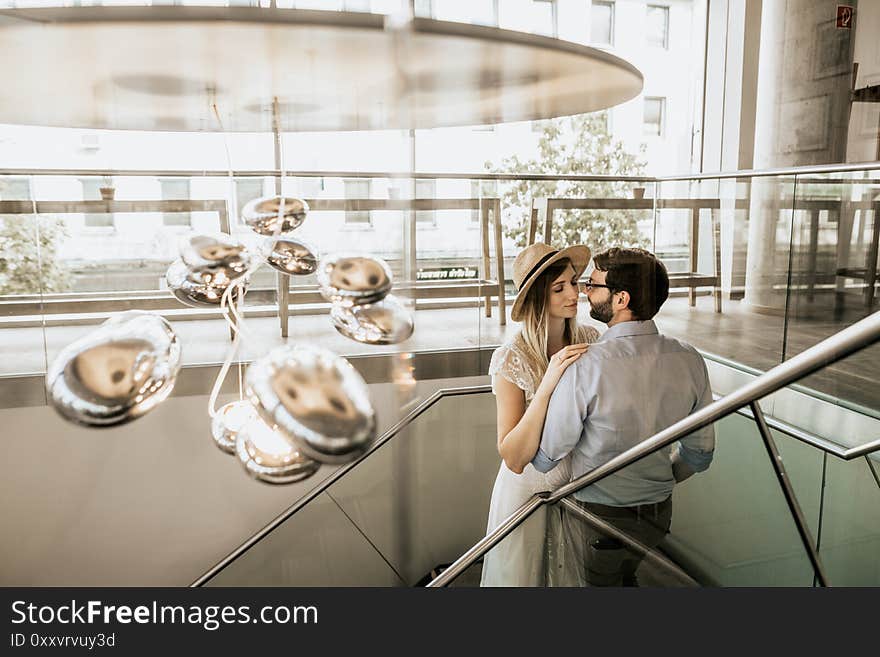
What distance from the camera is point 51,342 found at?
11.1 ft

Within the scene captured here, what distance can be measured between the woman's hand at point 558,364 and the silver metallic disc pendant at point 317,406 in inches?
62.3

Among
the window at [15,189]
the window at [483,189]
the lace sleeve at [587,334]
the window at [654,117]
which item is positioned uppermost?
the window at [654,117]

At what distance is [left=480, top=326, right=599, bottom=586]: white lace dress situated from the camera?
238cm

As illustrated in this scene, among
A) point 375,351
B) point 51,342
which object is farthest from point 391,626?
point 51,342

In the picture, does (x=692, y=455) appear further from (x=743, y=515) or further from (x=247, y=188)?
(x=247, y=188)

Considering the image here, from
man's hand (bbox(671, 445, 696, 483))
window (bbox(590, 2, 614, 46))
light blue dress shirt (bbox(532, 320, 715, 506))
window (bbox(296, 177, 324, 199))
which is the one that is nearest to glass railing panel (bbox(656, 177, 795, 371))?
window (bbox(590, 2, 614, 46))

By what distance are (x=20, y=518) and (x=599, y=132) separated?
11.0 feet

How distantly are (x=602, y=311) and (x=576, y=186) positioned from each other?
3.00ft

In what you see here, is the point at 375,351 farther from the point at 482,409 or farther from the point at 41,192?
the point at 41,192

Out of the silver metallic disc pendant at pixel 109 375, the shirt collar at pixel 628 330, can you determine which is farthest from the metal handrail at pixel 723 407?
the silver metallic disc pendant at pixel 109 375

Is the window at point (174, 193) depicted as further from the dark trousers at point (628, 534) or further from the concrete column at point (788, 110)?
the concrete column at point (788, 110)

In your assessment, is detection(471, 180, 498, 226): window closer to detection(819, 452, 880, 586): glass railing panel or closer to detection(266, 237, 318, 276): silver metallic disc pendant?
detection(819, 452, 880, 586): glass railing panel

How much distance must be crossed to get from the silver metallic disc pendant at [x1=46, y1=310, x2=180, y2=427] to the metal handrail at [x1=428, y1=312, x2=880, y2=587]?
4.23 feet

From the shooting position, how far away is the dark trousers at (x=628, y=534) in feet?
7.91
